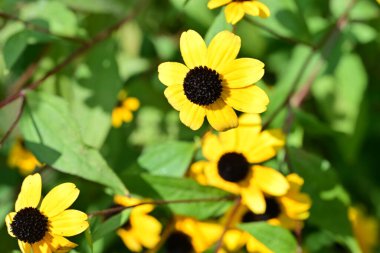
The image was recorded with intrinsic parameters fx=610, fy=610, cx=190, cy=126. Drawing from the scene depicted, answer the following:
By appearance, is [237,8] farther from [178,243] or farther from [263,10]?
[178,243]

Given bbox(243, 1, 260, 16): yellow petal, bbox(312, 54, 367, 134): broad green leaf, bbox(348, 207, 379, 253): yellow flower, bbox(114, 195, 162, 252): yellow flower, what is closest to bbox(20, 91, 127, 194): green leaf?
bbox(114, 195, 162, 252): yellow flower

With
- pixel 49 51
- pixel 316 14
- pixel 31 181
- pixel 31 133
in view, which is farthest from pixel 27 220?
pixel 316 14

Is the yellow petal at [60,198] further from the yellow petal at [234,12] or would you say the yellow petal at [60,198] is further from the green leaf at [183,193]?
the yellow petal at [234,12]

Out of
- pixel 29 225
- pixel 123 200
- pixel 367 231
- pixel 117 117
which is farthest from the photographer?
pixel 367 231

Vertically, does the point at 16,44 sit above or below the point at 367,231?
above

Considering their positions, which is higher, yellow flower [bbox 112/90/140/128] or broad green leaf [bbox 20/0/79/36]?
broad green leaf [bbox 20/0/79/36]

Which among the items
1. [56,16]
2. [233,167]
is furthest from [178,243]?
[56,16]

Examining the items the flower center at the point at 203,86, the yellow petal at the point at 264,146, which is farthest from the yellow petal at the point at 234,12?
the yellow petal at the point at 264,146

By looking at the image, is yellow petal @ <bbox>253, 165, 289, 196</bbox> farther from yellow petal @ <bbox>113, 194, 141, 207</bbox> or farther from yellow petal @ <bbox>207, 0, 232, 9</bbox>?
yellow petal @ <bbox>207, 0, 232, 9</bbox>
